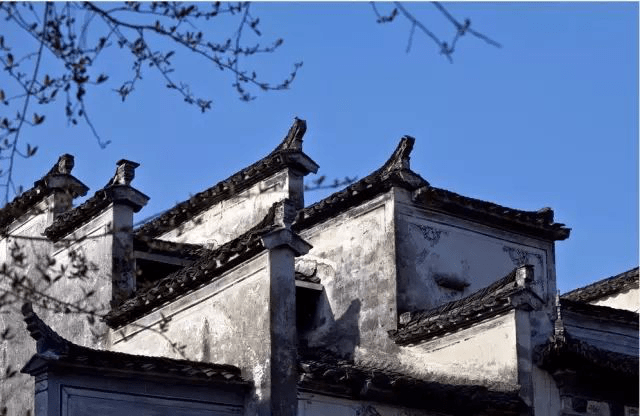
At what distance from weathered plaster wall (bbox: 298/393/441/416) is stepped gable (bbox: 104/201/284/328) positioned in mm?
1646

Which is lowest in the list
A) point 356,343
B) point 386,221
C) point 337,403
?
point 337,403

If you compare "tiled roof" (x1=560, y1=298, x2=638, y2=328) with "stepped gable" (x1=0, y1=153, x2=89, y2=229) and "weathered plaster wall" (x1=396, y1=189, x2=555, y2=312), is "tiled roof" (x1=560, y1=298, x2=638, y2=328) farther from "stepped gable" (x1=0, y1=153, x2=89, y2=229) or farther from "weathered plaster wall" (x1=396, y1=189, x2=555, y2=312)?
"stepped gable" (x1=0, y1=153, x2=89, y2=229)

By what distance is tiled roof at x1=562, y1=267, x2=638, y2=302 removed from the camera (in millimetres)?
22375

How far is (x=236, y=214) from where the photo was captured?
21.0m

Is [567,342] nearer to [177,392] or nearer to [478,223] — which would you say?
[478,223]

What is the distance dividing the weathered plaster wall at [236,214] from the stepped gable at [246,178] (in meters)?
0.09

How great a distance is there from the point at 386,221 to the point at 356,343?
1.67 metres

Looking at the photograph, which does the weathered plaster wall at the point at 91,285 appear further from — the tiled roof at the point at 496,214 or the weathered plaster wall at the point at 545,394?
the weathered plaster wall at the point at 545,394

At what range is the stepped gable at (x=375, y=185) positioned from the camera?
18828 millimetres

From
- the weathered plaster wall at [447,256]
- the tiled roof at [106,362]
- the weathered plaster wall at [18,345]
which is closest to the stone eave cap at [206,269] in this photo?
the tiled roof at [106,362]

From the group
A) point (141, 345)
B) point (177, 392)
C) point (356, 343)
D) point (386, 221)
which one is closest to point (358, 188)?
point (386, 221)

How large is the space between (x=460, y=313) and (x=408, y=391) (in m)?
1.49

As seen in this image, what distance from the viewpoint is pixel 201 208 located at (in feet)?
70.9

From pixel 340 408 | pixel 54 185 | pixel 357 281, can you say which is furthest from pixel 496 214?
pixel 54 185
